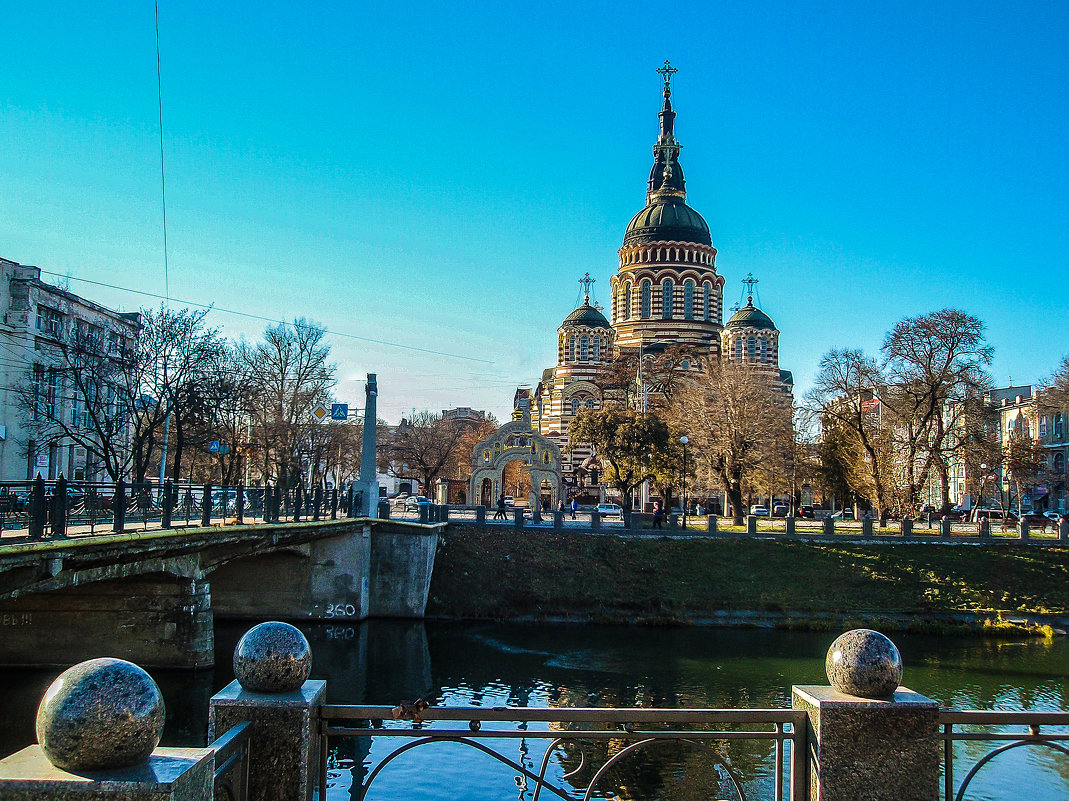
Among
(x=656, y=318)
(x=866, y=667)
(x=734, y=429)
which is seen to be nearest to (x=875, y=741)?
(x=866, y=667)

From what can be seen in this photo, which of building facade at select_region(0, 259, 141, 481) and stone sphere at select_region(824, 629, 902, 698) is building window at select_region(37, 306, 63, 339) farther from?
stone sphere at select_region(824, 629, 902, 698)

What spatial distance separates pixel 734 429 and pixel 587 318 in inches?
1188

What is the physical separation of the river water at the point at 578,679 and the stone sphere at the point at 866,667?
35.3 feet

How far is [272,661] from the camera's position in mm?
4809

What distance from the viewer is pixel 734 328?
70125mm

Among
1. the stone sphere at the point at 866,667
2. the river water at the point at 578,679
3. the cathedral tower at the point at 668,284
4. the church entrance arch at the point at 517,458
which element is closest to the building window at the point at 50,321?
the river water at the point at 578,679

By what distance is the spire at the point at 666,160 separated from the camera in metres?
77.4

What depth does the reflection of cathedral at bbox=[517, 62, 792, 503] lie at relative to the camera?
69.4 m

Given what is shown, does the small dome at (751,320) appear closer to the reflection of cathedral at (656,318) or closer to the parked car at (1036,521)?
the reflection of cathedral at (656,318)

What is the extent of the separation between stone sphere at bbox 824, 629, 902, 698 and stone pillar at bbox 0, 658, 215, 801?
138 inches

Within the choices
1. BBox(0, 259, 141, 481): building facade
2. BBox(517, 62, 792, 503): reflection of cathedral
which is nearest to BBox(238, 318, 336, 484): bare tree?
BBox(0, 259, 141, 481): building facade

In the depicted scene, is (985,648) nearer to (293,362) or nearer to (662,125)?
(293,362)

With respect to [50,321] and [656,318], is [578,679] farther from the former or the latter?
[656,318]

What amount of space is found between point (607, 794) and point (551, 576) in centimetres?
2032
